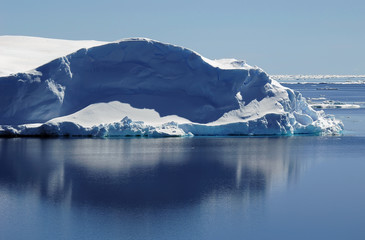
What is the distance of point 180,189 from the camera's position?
2112 centimetres

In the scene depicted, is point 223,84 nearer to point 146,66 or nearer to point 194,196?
point 146,66

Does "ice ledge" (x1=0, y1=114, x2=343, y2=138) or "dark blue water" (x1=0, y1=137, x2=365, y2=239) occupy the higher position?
"ice ledge" (x1=0, y1=114, x2=343, y2=138)

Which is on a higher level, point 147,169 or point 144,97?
point 144,97

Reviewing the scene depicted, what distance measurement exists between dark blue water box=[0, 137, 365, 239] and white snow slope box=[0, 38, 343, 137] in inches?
56.0

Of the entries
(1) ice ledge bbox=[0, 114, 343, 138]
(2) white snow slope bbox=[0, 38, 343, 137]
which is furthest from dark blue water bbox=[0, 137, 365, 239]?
(2) white snow slope bbox=[0, 38, 343, 137]

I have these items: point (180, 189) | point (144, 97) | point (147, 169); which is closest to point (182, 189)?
point (180, 189)

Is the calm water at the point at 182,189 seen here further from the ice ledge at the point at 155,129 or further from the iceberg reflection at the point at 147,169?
the ice ledge at the point at 155,129

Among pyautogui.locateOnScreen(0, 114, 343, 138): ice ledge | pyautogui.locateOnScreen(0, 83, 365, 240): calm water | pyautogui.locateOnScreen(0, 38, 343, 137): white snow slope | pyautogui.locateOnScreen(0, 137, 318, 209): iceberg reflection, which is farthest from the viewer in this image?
pyautogui.locateOnScreen(0, 38, 343, 137): white snow slope

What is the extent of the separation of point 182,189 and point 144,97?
14244mm

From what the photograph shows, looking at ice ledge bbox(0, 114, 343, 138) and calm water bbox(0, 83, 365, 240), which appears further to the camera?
ice ledge bbox(0, 114, 343, 138)

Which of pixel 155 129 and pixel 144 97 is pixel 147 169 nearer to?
pixel 155 129

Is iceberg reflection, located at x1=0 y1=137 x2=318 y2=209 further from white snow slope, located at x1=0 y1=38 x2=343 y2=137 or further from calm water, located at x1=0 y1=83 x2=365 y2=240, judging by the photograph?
white snow slope, located at x1=0 y1=38 x2=343 y2=137

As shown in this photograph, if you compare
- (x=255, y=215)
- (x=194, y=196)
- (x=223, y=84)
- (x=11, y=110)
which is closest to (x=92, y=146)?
(x=11, y=110)

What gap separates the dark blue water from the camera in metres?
16.4
